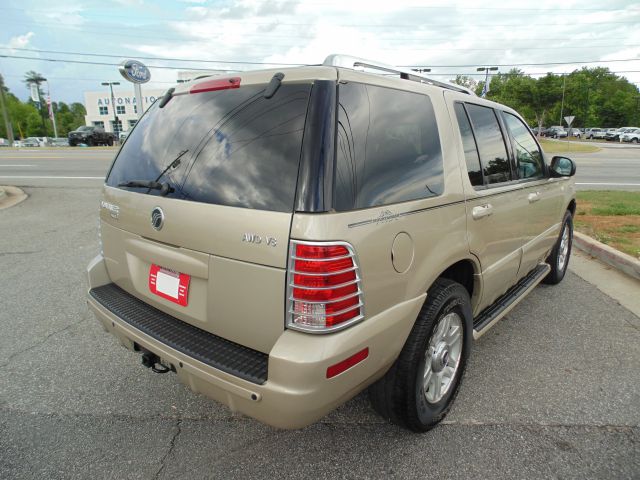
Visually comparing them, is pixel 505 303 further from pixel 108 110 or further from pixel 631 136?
pixel 108 110

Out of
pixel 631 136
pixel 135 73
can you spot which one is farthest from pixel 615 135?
pixel 135 73

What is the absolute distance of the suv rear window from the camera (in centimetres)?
185

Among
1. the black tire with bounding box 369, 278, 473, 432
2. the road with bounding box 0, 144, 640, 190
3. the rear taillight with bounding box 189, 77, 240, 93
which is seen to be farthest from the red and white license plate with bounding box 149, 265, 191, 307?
the road with bounding box 0, 144, 640, 190

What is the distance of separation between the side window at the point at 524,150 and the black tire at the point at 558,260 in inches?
43.7

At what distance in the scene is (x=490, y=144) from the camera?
302 cm

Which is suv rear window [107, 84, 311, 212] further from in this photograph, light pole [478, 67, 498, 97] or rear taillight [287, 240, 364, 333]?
light pole [478, 67, 498, 97]

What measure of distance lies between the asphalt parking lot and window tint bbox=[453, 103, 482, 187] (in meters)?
1.42

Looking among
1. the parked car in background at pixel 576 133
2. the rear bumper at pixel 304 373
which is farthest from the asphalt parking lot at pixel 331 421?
the parked car in background at pixel 576 133

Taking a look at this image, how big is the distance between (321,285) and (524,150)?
9.03ft

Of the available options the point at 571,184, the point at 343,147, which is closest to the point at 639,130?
the point at 571,184

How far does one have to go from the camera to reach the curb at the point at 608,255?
195 inches

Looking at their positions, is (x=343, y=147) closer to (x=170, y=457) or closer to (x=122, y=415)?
(x=170, y=457)

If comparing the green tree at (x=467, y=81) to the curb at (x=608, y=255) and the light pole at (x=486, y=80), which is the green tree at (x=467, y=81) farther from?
the curb at (x=608, y=255)

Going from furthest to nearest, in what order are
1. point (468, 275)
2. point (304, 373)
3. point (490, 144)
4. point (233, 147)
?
1. point (490, 144)
2. point (468, 275)
3. point (233, 147)
4. point (304, 373)
